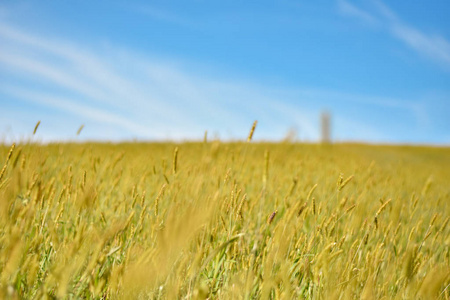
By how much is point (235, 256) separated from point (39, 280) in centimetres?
93

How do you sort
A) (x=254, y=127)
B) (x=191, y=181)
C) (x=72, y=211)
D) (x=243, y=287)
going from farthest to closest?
(x=191, y=181) → (x=72, y=211) → (x=254, y=127) → (x=243, y=287)

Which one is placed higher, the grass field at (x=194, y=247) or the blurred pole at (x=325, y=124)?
the blurred pole at (x=325, y=124)

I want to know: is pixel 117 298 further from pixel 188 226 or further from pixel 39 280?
pixel 188 226

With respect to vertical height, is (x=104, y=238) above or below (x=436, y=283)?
above

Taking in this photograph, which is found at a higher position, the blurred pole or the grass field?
the blurred pole

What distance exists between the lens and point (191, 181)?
2.89 meters

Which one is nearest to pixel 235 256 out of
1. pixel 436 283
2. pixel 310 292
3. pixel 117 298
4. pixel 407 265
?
pixel 310 292

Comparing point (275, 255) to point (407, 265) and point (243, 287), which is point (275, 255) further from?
point (407, 265)

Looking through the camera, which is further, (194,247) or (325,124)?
(325,124)

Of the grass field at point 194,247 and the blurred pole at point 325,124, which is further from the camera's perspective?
the blurred pole at point 325,124

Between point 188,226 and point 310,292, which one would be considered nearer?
point 188,226

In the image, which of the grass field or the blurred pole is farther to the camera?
the blurred pole

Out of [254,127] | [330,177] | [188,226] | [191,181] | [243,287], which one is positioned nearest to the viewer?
[188,226]

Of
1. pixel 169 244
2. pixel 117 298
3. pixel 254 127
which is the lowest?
pixel 117 298
